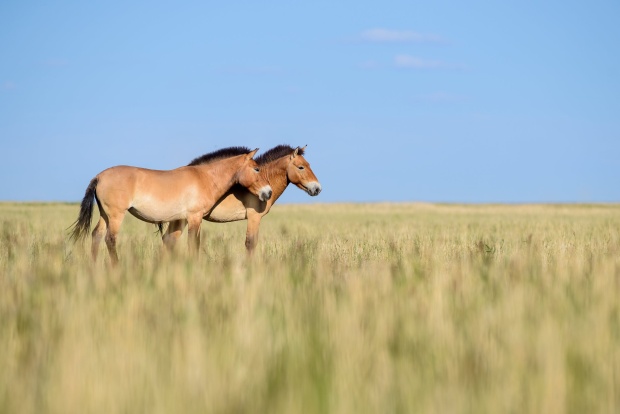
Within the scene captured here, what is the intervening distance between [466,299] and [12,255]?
589cm

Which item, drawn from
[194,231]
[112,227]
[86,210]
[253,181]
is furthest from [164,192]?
[253,181]

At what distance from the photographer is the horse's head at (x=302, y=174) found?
1198 cm

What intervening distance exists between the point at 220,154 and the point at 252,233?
1503 millimetres

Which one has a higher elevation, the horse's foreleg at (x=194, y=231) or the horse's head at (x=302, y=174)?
the horse's head at (x=302, y=174)

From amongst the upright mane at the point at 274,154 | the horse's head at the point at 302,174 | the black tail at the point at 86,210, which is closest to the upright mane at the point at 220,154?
the upright mane at the point at 274,154

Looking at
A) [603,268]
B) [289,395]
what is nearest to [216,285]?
[289,395]

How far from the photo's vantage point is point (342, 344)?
3.86m

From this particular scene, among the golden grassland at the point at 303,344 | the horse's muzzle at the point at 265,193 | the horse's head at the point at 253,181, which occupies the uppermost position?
the horse's head at the point at 253,181

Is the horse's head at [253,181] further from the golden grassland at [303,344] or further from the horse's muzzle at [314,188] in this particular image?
the golden grassland at [303,344]

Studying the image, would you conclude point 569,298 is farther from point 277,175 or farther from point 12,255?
point 277,175

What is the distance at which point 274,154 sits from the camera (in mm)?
12469

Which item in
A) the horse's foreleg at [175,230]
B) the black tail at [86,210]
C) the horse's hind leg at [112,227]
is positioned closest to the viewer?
the horse's hind leg at [112,227]

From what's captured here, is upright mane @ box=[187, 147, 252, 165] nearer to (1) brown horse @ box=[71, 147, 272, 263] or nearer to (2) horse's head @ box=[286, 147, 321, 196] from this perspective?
(1) brown horse @ box=[71, 147, 272, 263]

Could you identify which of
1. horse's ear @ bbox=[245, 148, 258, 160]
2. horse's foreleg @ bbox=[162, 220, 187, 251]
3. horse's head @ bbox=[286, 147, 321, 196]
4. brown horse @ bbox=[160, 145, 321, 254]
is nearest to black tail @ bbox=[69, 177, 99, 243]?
horse's foreleg @ bbox=[162, 220, 187, 251]
